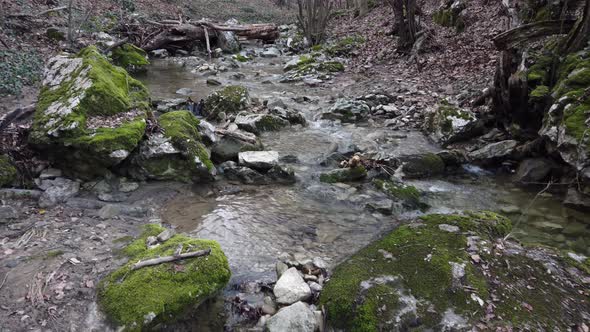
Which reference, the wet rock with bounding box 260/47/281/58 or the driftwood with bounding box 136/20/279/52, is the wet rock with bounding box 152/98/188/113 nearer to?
the driftwood with bounding box 136/20/279/52

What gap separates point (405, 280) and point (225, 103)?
6.63m

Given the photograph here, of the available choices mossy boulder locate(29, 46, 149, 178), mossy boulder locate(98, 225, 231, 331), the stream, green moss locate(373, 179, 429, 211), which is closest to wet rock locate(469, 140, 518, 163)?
the stream

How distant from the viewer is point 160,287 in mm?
3064

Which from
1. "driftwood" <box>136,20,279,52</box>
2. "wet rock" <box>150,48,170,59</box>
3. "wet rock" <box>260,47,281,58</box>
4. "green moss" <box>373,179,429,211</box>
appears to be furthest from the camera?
"wet rock" <box>260,47,281,58</box>

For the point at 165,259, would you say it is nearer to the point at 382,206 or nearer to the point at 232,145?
the point at 382,206

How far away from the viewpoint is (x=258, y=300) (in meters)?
3.38

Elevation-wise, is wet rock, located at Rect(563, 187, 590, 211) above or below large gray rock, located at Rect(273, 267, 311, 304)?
below

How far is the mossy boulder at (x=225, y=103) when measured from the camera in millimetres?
8704

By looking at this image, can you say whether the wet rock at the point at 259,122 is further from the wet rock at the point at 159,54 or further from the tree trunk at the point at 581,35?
the wet rock at the point at 159,54

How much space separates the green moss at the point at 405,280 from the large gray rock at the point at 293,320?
0.63 ft

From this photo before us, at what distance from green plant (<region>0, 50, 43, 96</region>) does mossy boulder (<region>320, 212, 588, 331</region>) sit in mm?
7829

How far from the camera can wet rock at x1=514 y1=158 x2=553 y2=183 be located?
5.67 meters

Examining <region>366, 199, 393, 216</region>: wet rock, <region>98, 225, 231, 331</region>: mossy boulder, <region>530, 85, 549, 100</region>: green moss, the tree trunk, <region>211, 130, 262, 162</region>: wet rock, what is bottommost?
<region>366, 199, 393, 216</region>: wet rock

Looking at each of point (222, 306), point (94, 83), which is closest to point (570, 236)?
point (222, 306)
